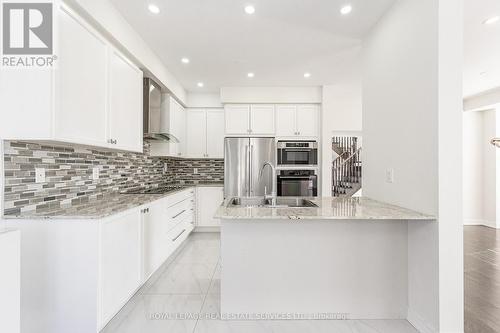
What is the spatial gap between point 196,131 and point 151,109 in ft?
4.90

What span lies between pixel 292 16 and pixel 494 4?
1695 mm

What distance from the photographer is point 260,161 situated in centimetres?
419

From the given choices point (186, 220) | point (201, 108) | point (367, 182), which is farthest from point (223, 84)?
point (367, 182)

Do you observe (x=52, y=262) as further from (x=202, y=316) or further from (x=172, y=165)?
(x=172, y=165)

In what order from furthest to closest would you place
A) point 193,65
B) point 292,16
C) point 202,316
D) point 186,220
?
point 186,220, point 193,65, point 292,16, point 202,316

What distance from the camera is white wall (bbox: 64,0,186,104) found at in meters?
1.89

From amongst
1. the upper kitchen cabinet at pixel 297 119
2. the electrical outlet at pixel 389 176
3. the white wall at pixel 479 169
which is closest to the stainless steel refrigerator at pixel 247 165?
the upper kitchen cabinet at pixel 297 119

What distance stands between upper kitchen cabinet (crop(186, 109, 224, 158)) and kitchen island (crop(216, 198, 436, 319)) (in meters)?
2.84

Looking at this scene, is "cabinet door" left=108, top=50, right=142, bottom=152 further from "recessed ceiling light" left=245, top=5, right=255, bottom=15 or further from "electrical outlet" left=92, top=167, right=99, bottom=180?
"recessed ceiling light" left=245, top=5, right=255, bottom=15

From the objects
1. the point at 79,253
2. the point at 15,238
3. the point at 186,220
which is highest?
the point at 15,238

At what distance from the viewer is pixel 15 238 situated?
Result: 1.18 m

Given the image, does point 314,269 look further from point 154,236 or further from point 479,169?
point 479,169

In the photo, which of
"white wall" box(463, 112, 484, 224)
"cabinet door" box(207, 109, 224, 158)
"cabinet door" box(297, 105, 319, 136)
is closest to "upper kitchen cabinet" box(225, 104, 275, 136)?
"cabinet door" box(207, 109, 224, 158)

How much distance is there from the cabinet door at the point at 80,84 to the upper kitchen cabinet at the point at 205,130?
Result: 2.55m
